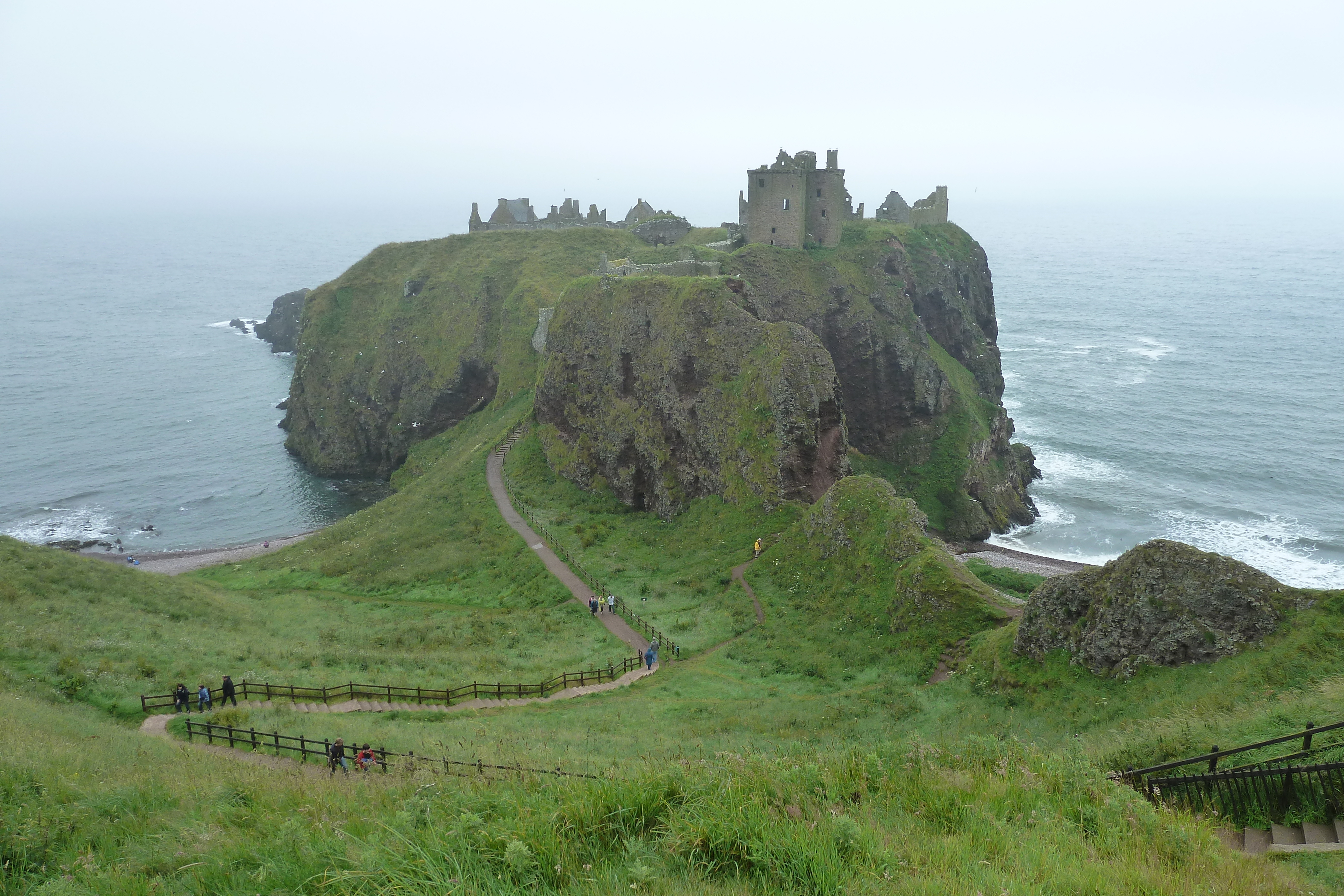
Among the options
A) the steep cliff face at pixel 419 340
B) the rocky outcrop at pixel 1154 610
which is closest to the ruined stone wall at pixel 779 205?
the steep cliff face at pixel 419 340

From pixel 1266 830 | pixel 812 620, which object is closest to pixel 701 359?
pixel 812 620

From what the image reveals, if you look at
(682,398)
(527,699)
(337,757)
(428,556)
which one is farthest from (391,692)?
(682,398)

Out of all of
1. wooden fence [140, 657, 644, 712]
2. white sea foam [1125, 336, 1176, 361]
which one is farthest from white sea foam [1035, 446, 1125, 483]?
wooden fence [140, 657, 644, 712]

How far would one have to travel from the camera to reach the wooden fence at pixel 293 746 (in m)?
18.6

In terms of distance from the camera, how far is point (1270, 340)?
139m

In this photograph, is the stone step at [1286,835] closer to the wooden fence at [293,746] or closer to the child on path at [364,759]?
the wooden fence at [293,746]

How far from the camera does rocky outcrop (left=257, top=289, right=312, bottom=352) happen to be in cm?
15312

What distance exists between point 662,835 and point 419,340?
299 ft

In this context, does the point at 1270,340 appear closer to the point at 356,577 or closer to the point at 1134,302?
the point at 1134,302

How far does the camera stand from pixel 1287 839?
1226cm

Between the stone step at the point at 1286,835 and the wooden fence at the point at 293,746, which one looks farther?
the wooden fence at the point at 293,746

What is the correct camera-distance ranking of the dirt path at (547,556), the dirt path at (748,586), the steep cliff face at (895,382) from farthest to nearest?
the steep cliff face at (895,382)
the dirt path at (547,556)
the dirt path at (748,586)

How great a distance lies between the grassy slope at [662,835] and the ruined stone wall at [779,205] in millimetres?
68787

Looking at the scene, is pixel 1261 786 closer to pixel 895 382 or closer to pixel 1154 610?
pixel 1154 610
